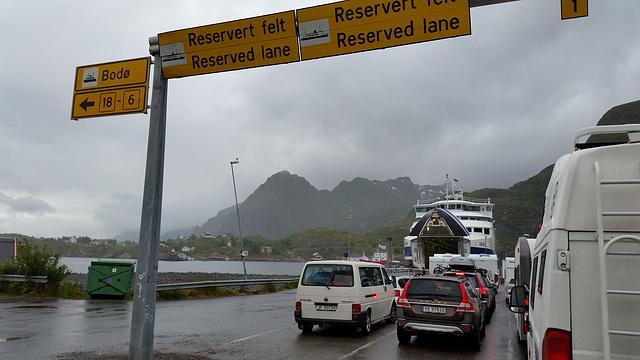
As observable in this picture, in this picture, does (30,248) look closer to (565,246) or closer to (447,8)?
(447,8)

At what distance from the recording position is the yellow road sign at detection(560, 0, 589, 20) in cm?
555

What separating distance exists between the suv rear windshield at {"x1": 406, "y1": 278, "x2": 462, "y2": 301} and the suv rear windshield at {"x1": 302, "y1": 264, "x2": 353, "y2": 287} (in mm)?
1638

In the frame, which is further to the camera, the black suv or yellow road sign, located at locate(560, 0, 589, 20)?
the black suv

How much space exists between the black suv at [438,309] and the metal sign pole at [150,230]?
5338 mm

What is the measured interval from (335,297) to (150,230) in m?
5.04

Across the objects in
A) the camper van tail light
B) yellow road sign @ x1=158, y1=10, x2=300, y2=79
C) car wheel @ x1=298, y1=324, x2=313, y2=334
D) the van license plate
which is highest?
yellow road sign @ x1=158, y1=10, x2=300, y2=79

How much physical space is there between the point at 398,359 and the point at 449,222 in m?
27.4

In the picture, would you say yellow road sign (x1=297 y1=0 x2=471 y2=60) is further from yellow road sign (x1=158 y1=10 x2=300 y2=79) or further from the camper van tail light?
the camper van tail light

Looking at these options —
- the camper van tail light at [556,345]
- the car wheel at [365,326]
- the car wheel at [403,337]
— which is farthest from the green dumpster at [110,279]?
the camper van tail light at [556,345]

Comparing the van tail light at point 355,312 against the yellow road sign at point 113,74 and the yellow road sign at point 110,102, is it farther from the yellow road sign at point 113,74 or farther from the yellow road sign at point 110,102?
the yellow road sign at point 113,74

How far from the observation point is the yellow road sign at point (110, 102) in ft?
25.1

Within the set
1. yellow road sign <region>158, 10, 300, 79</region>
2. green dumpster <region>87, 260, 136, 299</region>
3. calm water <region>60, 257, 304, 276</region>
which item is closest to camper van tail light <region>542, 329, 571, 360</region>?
yellow road sign <region>158, 10, 300, 79</region>

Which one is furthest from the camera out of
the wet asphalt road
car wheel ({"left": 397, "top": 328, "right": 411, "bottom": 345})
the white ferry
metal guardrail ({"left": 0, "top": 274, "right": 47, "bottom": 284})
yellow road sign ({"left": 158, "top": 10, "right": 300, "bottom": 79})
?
the white ferry

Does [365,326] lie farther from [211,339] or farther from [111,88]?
[111,88]
